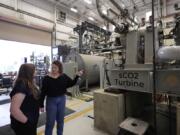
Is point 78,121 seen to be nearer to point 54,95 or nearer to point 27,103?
point 54,95

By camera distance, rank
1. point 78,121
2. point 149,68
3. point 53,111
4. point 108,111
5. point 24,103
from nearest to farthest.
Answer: point 24,103
point 53,111
point 149,68
point 108,111
point 78,121

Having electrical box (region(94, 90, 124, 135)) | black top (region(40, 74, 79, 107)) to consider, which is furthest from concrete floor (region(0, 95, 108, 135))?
black top (region(40, 74, 79, 107))

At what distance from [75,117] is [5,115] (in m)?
1.91

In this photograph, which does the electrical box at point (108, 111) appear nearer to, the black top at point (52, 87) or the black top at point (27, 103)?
the black top at point (52, 87)

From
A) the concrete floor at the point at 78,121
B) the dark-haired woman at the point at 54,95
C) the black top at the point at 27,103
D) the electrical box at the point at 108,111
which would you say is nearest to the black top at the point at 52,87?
the dark-haired woman at the point at 54,95

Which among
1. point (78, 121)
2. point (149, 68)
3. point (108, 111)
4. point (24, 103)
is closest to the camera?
point (24, 103)

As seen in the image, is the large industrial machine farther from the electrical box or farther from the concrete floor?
the concrete floor

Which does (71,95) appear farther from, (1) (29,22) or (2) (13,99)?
(1) (29,22)

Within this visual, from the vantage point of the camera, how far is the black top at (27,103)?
149 cm

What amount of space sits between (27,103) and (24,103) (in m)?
0.03

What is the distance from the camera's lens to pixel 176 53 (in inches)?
80.3

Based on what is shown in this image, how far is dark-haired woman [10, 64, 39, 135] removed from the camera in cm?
146

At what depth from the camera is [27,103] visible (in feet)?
5.15

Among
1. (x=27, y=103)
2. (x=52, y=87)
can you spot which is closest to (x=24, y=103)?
(x=27, y=103)
